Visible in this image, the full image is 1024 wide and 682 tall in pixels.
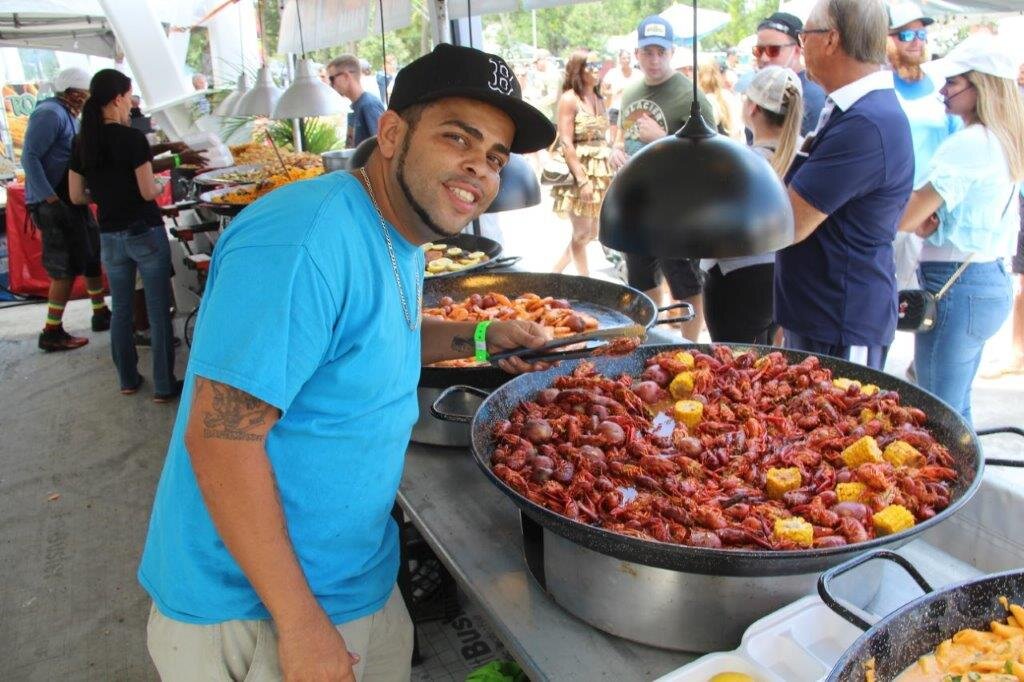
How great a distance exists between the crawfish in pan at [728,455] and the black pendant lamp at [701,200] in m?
0.55

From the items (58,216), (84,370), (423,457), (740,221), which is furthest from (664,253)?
(58,216)

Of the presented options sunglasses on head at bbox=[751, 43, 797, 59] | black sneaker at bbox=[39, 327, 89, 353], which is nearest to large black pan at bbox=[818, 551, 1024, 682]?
sunglasses on head at bbox=[751, 43, 797, 59]

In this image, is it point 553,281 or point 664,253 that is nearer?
point 664,253

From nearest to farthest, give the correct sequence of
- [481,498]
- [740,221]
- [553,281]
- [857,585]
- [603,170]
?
[857,585] < [740,221] < [481,498] < [553,281] < [603,170]

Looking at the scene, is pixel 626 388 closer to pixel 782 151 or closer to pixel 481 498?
pixel 481 498

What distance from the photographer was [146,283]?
6.05 meters

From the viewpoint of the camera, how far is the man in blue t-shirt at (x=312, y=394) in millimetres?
1399

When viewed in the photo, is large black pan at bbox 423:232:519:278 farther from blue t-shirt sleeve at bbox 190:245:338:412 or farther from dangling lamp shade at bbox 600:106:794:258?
blue t-shirt sleeve at bbox 190:245:338:412

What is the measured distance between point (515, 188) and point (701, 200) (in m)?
1.33

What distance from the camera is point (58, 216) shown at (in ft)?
24.4

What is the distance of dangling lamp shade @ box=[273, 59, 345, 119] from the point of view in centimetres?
640

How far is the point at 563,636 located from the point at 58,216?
7484 millimetres

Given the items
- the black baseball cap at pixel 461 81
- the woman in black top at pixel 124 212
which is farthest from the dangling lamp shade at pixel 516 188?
the woman in black top at pixel 124 212

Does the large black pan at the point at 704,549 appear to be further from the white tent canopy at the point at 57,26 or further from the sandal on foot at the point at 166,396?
the white tent canopy at the point at 57,26
